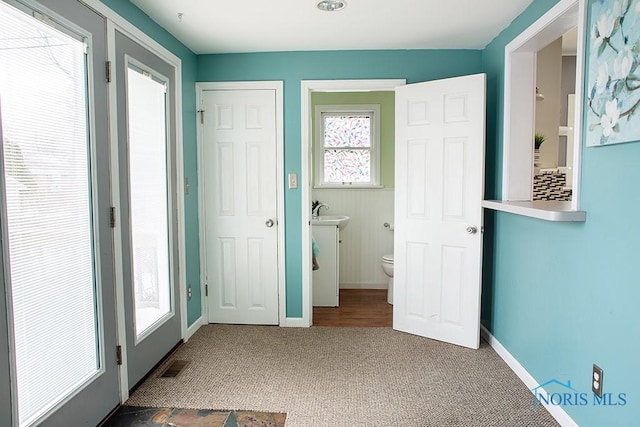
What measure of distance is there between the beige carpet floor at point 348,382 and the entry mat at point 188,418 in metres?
0.06

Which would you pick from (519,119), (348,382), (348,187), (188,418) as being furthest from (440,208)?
(188,418)

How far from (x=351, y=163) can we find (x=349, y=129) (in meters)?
0.41

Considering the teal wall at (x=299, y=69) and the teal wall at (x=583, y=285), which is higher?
the teal wall at (x=299, y=69)

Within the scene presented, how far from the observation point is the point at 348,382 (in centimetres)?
256

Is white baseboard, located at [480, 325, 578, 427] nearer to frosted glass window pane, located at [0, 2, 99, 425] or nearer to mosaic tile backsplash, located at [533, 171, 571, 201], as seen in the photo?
mosaic tile backsplash, located at [533, 171, 571, 201]

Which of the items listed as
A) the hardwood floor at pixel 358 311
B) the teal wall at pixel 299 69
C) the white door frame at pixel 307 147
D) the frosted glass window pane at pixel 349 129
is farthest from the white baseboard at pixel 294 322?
the frosted glass window pane at pixel 349 129

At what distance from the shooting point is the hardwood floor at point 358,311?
3.70m

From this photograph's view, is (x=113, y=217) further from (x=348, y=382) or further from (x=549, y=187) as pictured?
(x=549, y=187)

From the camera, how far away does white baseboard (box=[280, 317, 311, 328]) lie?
355 cm

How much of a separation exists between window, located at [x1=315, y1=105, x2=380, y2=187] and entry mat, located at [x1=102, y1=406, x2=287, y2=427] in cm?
307

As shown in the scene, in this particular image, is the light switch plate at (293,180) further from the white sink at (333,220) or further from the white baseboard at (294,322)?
the white baseboard at (294,322)

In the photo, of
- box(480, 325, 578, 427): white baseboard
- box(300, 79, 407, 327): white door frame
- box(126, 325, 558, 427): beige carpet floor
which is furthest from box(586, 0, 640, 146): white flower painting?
box(300, 79, 407, 327): white door frame

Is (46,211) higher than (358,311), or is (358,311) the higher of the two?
(46,211)

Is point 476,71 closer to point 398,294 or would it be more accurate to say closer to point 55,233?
point 398,294
